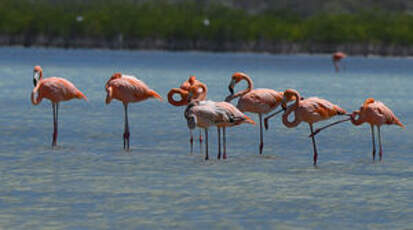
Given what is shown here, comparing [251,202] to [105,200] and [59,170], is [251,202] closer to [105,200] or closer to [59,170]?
[105,200]

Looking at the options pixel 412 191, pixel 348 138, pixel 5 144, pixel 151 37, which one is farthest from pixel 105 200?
pixel 151 37

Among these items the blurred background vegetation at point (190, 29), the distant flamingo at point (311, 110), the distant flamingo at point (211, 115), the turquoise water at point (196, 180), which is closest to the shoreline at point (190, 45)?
the blurred background vegetation at point (190, 29)

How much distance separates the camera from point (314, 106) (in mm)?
14555

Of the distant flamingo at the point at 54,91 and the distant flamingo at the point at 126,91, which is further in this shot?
the distant flamingo at the point at 54,91

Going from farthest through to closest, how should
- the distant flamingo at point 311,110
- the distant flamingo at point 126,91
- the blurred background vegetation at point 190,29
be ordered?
the blurred background vegetation at point 190,29, the distant flamingo at point 126,91, the distant flamingo at point 311,110

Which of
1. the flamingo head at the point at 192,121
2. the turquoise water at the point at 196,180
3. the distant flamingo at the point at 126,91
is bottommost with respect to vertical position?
the turquoise water at the point at 196,180

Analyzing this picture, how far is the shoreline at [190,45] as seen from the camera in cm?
17475

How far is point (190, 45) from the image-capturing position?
179 m

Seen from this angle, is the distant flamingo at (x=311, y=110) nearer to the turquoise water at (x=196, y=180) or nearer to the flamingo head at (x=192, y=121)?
the turquoise water at (x=196, y=180)

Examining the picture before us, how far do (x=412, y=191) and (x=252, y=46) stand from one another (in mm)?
176974

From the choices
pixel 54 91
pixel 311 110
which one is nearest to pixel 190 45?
pixel 54 91

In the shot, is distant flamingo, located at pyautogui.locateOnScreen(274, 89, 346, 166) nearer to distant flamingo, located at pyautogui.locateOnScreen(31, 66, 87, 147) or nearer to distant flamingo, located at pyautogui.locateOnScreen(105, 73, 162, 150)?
distant flamingo, located at pyautogui.locateOnScreen(105, 73, 162, 150)

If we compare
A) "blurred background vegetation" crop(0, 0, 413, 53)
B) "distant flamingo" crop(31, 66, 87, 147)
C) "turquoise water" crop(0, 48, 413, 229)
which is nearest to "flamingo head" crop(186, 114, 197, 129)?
"turquoise water" crop(0, 48, 413, 229)

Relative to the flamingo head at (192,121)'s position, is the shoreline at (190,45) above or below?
above
